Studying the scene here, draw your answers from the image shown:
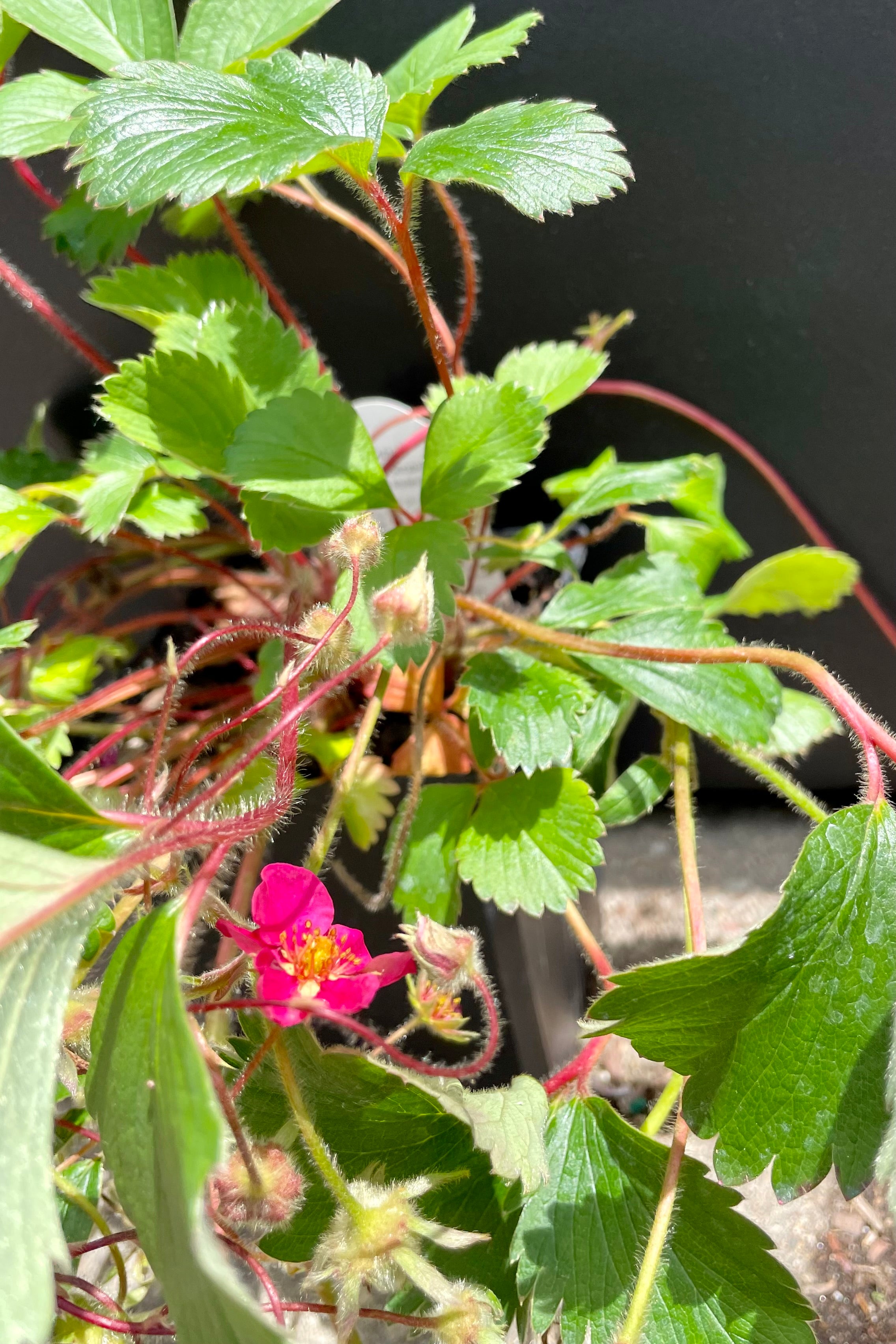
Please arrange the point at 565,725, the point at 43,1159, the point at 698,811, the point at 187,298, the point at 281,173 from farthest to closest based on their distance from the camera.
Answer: the point at 698,811 < the point at 187,298 < the point at 565,725 < the point at 281,173 < the point at 43,1159

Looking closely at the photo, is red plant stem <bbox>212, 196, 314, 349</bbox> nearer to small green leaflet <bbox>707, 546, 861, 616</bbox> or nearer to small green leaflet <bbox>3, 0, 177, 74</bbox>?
small green leaflet <bbox>3, 0, 177, 74</bbox>

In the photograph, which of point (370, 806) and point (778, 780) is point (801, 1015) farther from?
point (370, 806)

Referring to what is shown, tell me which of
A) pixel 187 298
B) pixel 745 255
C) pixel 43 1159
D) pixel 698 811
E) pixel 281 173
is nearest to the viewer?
pixel 43 1159

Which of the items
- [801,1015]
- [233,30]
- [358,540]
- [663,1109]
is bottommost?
[663,1109]

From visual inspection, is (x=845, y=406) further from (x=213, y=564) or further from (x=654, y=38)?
(x=213, y=564)

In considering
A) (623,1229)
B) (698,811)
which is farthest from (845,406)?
(623,1229)

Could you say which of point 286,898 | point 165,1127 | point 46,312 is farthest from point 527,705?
point 46,312
